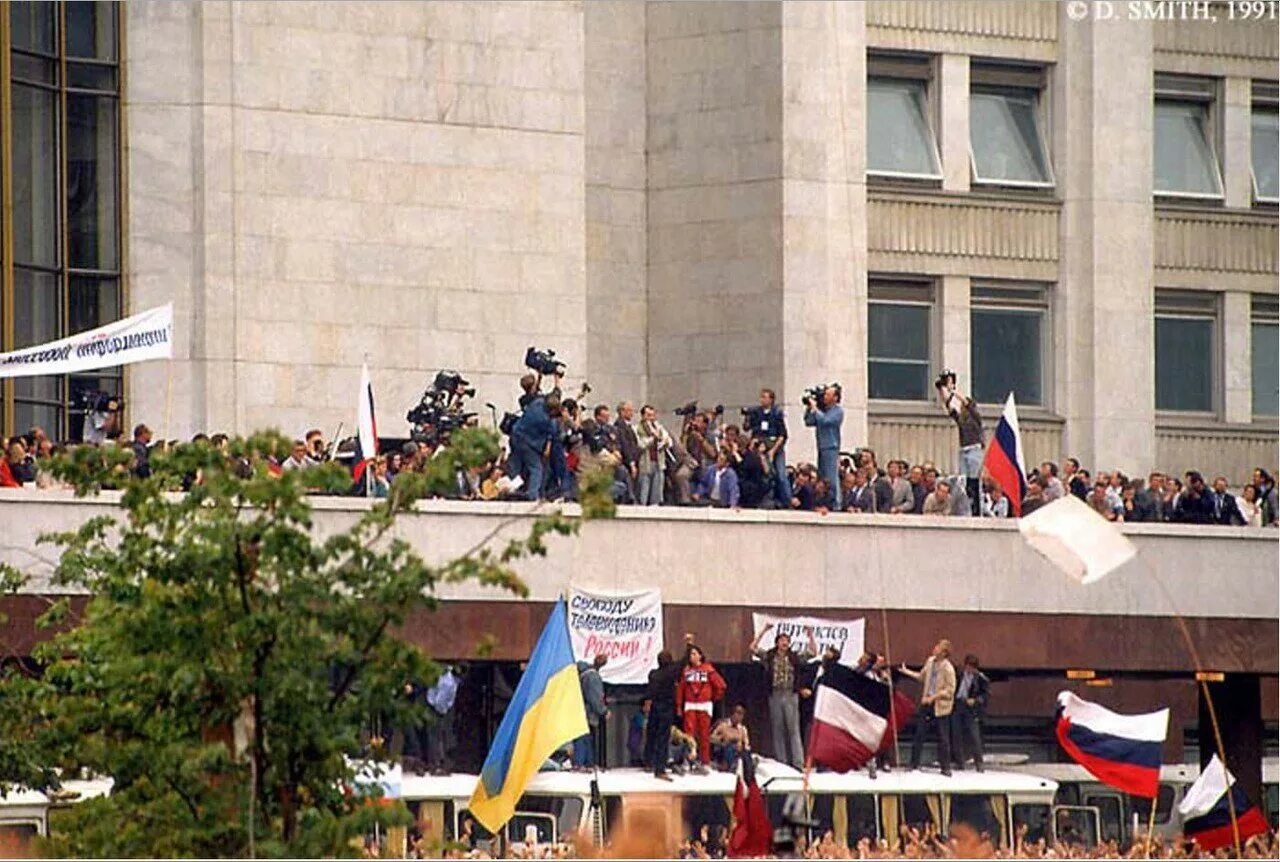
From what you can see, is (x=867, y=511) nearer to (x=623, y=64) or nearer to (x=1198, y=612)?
(x=1198, y=612)

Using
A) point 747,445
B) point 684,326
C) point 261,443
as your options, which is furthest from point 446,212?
point 261,443

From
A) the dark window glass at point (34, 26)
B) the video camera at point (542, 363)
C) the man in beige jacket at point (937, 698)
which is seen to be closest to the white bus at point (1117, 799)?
the man in beige jacket at point (937, 698)

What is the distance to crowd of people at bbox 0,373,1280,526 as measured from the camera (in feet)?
143

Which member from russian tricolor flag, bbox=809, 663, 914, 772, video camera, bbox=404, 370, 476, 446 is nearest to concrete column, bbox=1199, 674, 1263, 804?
russian tricolor flag, bbox=809, 663, 914, 772

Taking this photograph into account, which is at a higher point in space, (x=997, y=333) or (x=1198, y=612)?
(x=997, y=333)

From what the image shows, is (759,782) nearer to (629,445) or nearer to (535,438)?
(535,438)

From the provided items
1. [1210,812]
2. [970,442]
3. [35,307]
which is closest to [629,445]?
[970,442]

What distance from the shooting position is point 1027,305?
191ft

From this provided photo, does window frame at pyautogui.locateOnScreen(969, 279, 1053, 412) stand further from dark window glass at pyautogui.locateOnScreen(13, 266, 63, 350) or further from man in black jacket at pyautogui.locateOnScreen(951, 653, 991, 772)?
dark window glass at pyautogui.locateOnScreen(13, 266, 63, 350)

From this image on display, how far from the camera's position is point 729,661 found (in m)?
46.2

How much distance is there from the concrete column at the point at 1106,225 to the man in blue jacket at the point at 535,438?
604 inches

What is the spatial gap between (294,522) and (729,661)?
18.4 m

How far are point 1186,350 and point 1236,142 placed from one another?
11.0 ft

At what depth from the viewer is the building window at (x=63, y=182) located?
5153 centimetres
